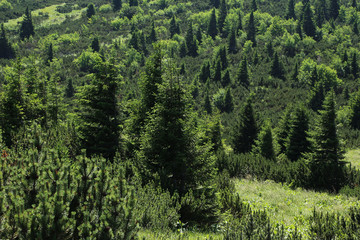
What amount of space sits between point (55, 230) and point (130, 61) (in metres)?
91.9

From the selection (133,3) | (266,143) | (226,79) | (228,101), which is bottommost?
(228,101)

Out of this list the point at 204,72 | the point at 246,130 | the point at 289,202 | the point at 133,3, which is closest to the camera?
the point at 289,202

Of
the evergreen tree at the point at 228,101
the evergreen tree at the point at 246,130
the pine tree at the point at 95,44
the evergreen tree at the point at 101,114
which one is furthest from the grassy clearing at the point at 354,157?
the pine tree at the point at 95,44

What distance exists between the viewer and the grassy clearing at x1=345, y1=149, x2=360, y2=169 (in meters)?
24.5

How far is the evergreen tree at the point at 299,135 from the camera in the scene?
25.8m

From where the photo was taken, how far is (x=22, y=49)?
8825 cm

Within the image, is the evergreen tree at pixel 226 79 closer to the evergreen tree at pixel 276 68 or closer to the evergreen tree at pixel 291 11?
Answer: the evergreen tree at pixel 276 68

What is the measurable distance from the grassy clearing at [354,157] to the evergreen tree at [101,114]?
2046 centimetres

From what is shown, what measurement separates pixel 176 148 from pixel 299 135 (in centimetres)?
1911

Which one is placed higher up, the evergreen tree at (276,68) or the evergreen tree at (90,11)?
the evergreen tree at (90,11)

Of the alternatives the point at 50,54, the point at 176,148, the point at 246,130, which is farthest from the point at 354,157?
the point at 50,54

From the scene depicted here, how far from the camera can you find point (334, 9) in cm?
11744

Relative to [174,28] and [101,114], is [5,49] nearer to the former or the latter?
[174,28]

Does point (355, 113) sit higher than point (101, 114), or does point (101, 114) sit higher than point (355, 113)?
point (101, 114)
